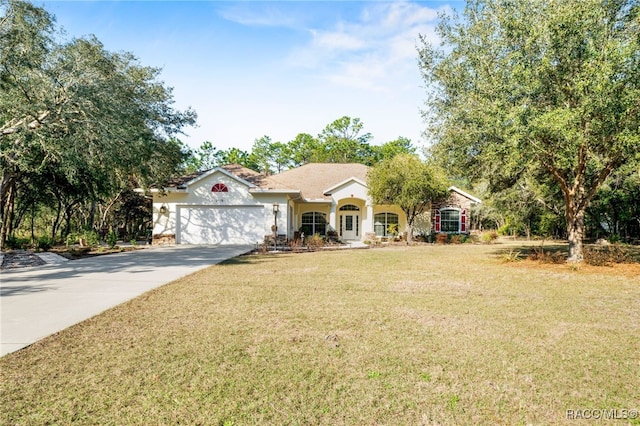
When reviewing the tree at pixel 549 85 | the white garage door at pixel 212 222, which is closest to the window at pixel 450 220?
the white garage door at pixel 212 222

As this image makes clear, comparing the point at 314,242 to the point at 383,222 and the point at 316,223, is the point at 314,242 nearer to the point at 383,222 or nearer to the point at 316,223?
the point at 316,223

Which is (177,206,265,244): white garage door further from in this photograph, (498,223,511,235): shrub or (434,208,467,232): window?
(498,223,511,235): shrub

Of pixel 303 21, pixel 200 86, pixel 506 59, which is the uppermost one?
pixel 303 21

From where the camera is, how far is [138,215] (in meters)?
27.6

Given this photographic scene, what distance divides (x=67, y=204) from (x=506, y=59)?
71.9ft

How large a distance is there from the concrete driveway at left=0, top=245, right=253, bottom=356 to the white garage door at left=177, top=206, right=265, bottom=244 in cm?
812

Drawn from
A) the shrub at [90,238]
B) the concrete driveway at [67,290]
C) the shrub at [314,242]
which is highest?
the shrub at [90,238]

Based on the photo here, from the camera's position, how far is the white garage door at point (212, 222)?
69.4 feet

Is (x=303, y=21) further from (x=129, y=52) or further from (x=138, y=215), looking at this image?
(x=138, y=215)

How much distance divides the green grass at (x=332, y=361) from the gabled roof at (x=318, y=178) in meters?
17.8

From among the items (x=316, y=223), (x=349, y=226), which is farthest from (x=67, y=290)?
(x=349, y=226)

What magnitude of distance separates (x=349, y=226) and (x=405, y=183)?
5.78 metres

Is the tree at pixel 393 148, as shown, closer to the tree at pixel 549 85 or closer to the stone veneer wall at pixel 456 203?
the stone veneer wall at pixel 456 203

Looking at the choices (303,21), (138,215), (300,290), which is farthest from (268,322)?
(138,215)
